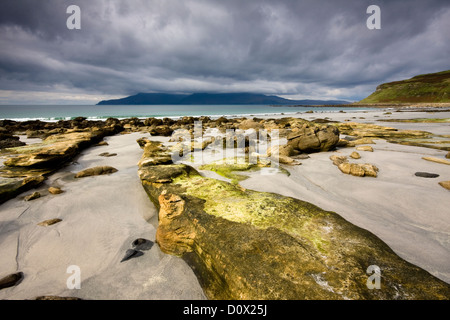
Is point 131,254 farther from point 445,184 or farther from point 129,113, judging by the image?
point 129,113

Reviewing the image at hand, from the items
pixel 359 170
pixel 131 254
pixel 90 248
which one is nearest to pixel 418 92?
pixel 359 170

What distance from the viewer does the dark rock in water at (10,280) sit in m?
2.19

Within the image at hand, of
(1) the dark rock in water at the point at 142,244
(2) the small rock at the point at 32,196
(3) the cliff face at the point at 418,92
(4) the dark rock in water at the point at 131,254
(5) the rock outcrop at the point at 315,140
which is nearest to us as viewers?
(4) the dark rock in water at the point at 131,254

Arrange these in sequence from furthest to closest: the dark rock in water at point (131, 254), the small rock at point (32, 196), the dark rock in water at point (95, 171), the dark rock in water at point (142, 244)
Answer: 1. the dark rock in water at point (95, 171)
2. the small rock at point (32, 196)
3. the dark rock in water at point (142, 244)
4. the dark rock in water at point (131, 254)

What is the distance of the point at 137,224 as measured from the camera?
3.46 metres

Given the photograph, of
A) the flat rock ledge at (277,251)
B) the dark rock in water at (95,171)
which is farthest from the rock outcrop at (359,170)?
the dark rock in water at (95,171)

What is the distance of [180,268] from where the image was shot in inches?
97.6

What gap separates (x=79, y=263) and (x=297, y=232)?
2.98 meters

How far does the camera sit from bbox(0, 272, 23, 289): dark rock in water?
2188 millimetres

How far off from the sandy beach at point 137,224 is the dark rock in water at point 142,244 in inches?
3.0

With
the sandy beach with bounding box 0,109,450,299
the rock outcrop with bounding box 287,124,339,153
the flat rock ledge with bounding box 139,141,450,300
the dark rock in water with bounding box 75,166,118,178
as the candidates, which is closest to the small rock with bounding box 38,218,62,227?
the sandy beach with bounding box 0,109,450,299

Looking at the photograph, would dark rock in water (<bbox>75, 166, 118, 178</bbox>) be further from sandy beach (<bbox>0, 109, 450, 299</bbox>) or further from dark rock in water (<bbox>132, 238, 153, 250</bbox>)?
dark rock in water (<bbox>132, 238, 153, 250</bbox>)

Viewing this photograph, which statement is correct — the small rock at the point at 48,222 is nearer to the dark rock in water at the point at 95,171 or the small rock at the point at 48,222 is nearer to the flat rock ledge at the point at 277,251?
the flat rock ledge at the point at 277,251

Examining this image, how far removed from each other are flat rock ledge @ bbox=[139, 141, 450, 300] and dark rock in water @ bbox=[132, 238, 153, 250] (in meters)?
0.18
